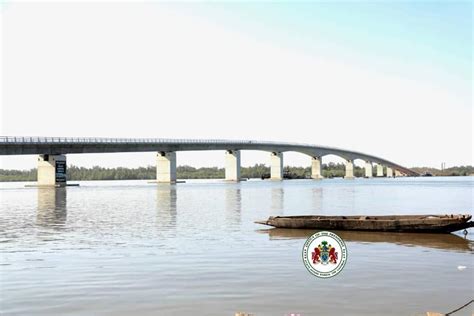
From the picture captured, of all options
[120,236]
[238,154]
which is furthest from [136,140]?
[120,236]

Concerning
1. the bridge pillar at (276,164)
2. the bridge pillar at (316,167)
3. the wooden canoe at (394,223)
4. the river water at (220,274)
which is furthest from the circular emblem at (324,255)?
the bridge pillar at (316,167)

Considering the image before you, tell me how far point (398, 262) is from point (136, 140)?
94.8 metres

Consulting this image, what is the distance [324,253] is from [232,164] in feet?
437

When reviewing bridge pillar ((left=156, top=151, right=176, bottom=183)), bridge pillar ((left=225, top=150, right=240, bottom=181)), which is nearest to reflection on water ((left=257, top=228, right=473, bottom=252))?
bridge pillar ((left=156, top=151, right=176, bottom=183))

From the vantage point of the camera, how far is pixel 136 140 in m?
109

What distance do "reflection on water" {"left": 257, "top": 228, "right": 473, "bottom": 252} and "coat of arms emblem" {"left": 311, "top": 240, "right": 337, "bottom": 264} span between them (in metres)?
11.9

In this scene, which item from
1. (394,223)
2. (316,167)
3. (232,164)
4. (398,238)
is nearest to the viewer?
(398,238)

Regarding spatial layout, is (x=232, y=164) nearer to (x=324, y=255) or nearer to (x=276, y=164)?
(x=276, y=164)

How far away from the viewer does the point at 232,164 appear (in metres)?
145

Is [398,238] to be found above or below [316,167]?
below

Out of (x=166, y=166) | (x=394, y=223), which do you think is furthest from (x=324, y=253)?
(x=166, y=166)

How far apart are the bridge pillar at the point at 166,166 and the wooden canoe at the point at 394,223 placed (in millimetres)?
97568

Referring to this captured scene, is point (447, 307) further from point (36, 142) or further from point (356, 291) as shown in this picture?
point (36, 142)

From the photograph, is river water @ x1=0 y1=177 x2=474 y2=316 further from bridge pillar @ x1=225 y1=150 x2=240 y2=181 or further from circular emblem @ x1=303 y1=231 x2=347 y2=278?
bridge pillar @ x1=225 y1=150 x2=240 y2=181
